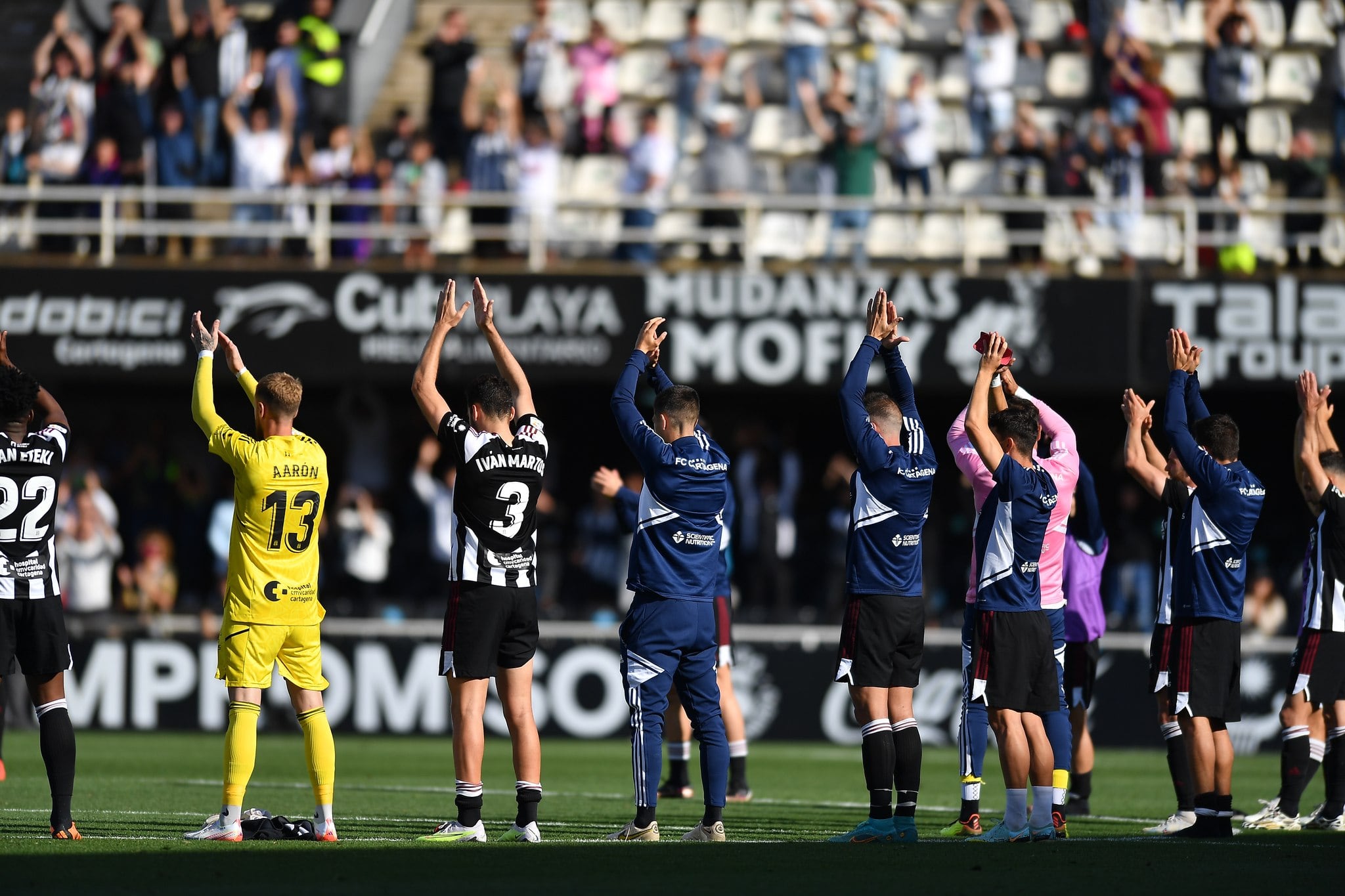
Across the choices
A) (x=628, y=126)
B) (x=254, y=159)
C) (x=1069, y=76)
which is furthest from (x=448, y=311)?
(x=1069, y=76)

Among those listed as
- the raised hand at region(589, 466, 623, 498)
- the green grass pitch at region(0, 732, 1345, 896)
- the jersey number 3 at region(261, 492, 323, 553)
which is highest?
the raised hand at region(589, 466, 623, 498)

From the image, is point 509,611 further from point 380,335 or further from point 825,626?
point 380,335

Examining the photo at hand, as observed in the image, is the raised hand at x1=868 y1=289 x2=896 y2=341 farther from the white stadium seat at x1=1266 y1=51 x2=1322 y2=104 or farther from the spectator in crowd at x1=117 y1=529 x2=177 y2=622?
the white stadium seat at x1=1266 y1=51 x2=1322 y2=104

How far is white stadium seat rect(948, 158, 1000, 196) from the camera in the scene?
899 inches

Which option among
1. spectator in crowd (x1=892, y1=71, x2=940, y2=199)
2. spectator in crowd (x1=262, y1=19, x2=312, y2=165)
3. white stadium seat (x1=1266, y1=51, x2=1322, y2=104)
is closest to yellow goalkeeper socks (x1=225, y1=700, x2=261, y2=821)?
spectator in crowd (x1=262, y1=19, x2=312, y2=165)

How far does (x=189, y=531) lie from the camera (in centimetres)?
2130

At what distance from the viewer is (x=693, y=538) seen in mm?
9375

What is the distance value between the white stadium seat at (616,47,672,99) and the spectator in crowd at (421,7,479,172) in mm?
2601

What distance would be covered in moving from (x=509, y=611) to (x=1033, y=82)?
16.9 meters

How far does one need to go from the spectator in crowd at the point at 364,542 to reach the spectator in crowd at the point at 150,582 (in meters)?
1.89

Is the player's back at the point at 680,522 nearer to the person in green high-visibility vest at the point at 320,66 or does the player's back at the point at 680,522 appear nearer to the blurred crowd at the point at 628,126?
the blurred crowd at the point at 628,126

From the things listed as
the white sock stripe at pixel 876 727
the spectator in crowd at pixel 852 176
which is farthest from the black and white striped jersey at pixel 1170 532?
the spectator in crowd at pixel 852 176

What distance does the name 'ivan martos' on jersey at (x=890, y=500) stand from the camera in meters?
9.45

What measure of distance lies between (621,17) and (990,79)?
5299 millimetres
